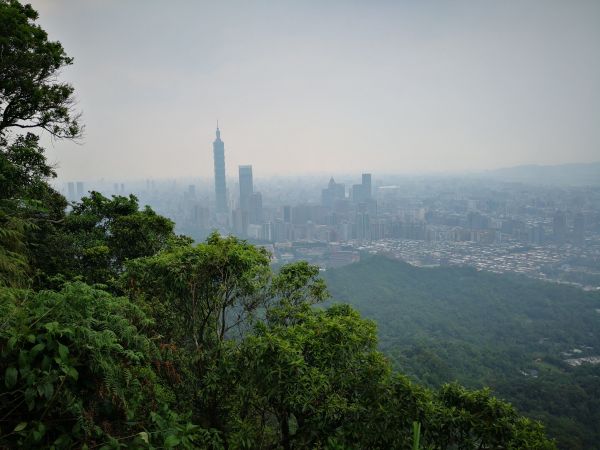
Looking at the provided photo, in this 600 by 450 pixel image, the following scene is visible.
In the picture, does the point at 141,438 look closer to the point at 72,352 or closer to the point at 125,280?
the point at 72,352

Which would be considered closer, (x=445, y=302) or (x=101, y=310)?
(x=101, y=310)

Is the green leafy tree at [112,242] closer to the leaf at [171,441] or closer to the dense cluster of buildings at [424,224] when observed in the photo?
the leaf at [171,441]

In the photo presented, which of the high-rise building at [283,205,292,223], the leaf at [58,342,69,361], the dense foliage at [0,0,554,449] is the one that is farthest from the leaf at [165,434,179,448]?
the high-rise building at [283,205,292,223]

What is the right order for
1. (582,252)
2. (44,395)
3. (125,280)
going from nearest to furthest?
(44,395) < (125,280) < (582,252)

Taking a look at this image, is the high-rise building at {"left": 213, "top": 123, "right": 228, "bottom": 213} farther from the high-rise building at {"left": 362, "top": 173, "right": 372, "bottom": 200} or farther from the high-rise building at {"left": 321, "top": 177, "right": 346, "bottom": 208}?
the high-rise building at {"left": 362, "top": 173, "right": 372, "bottom": 200}

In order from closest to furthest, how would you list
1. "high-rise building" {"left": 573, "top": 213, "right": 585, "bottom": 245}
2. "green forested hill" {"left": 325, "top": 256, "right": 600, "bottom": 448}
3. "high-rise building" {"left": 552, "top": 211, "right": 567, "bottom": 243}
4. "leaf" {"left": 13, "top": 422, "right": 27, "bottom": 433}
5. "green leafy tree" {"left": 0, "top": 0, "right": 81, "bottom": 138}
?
"leaf" {"left": 13, "top": 422, "right": 27, "bottom": 433}, "green leafy tree" {"left": 0, "top": 0, "right": 81, "bottom": 138}, "green forested hill" {"left": 325, "top": 256, "right": 600, "bottom": 448}, "high-rise building" {"left": 573, "top": 213, "right": 585, "bottom": 245}, "high-rise building" {"left": 552, "top": 211, "right": 567, "bottom": 243}

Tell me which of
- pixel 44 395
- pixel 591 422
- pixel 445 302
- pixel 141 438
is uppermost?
pixel 44 395

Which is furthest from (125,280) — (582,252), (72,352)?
(582,252)

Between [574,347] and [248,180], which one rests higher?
[248,180]

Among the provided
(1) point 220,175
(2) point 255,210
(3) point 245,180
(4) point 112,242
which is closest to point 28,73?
(4) point 112,242
